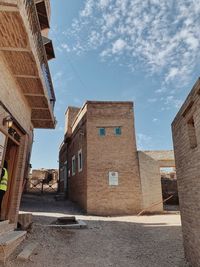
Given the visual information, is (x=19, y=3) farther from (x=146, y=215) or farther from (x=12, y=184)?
(x=146, y=215)

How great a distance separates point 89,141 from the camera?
50.1 ft

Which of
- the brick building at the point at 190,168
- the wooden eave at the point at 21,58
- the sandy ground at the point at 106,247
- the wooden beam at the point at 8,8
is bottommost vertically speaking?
the sandy ground at the point at 106,247

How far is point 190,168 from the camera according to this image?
19.0 feet

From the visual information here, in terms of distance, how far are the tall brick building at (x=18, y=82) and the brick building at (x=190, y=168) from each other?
162 inches

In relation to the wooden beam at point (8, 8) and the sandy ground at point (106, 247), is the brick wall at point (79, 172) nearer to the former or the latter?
the sandy ground at point (106, 247)

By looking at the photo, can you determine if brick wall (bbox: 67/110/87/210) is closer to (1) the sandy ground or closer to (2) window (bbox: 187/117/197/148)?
(1) the sandy ground

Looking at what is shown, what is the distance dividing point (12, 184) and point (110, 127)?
350 inches

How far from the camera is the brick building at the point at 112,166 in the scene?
14.4m

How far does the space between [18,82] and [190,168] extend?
5828mm

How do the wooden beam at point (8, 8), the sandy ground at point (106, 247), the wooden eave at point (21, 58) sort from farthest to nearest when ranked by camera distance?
the sandy ground at point (106, 247)
the wooden eave at point (21, 58)
the wooden beam at point (8, 8)

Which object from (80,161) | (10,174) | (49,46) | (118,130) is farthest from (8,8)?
(80,161)

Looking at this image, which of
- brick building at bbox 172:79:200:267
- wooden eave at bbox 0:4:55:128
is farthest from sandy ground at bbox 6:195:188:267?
wooden eave at bbox 0:4:55:128

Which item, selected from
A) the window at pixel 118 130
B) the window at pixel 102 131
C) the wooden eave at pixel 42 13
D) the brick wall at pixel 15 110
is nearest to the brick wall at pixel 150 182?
the window at pixel 118 130

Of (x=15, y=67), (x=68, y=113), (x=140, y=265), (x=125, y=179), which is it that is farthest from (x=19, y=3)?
(x=68, y=113)
